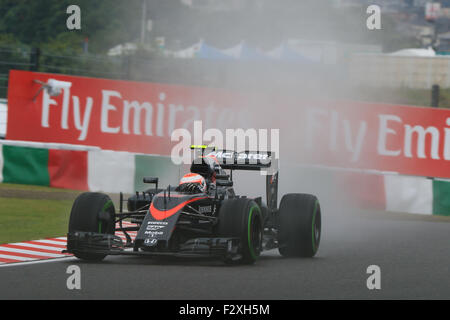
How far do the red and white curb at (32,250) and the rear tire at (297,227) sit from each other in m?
2.32

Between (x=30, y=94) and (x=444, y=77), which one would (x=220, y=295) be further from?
Result: (x=444, y=77)

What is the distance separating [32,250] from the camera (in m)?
10.5

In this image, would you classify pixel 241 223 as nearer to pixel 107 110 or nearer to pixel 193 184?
pixel 193 184

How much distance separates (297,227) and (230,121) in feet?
25.9

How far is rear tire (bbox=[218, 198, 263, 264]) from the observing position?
905 cm

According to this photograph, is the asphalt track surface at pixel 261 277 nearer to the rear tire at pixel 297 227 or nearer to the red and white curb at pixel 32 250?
the rear tire at pixel 297 227

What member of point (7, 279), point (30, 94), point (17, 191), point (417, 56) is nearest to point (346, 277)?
point (7, 279)

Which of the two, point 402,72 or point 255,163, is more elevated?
point 402,72

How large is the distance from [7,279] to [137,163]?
8.36 meters

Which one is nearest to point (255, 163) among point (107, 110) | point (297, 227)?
point (297, 227)

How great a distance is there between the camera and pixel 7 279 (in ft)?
26.7

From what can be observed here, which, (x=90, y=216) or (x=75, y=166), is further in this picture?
(x=75, y=166)

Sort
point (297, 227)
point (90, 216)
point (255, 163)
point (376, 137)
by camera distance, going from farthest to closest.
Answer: point (376, 137)
point (255, 163)
point (297, 227)
point (90, 216)

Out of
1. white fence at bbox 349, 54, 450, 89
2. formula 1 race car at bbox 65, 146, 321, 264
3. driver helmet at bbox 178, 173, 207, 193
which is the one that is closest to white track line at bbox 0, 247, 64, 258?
formula 1 race car at bbox 65, 146, 321, 264
